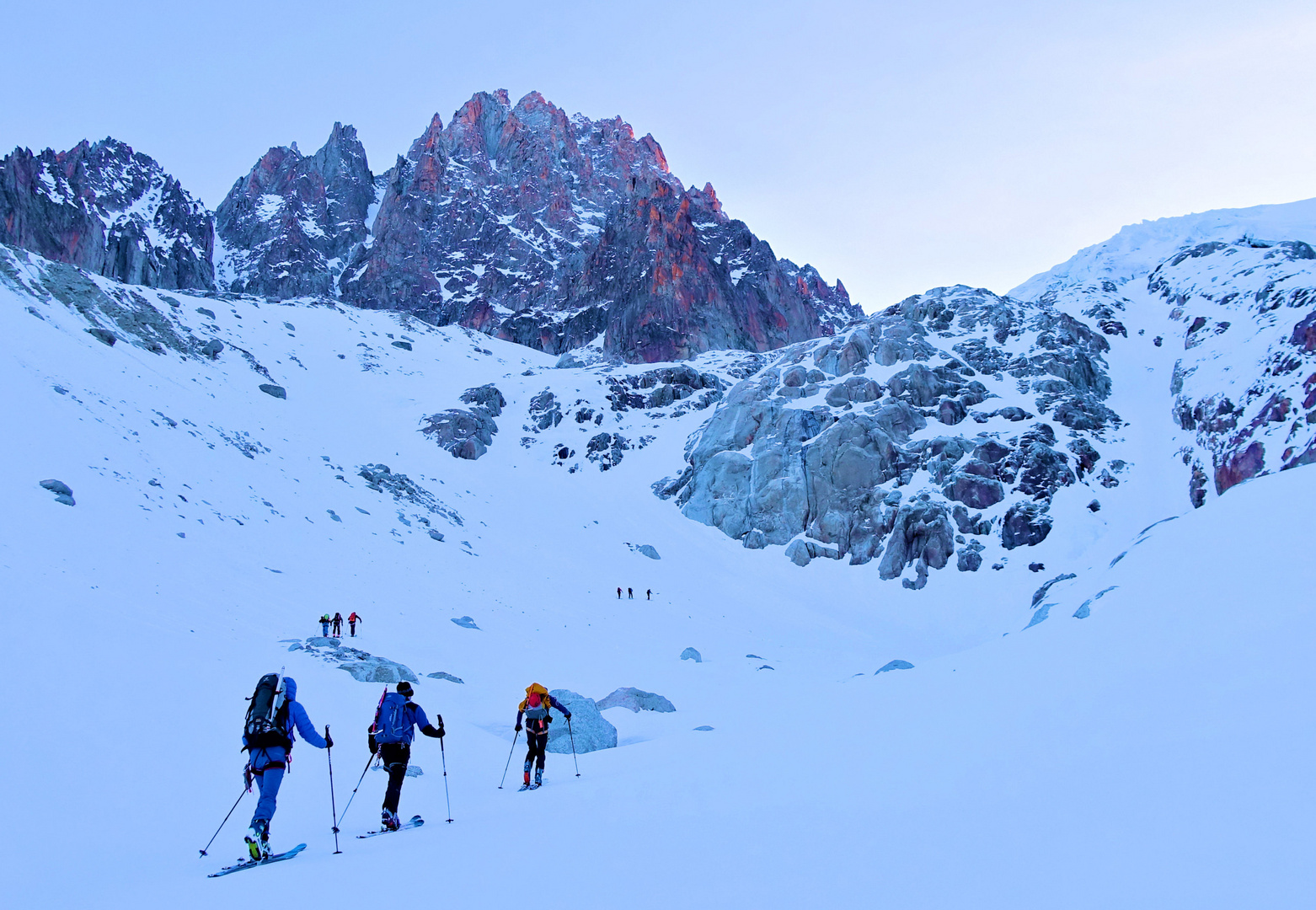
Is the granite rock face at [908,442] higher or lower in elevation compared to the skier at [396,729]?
higher

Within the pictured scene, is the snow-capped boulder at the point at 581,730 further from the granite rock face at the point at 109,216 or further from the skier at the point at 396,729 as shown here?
the granite rock face at the point at 109,216

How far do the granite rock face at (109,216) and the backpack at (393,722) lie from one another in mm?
102067

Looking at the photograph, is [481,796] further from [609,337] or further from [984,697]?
[609,337]

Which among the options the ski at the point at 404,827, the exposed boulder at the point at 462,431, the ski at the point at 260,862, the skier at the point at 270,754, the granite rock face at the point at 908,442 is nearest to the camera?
the ski at the point at 260,862

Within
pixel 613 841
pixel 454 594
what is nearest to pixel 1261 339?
pixel 454 594

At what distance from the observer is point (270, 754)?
25.9 ft

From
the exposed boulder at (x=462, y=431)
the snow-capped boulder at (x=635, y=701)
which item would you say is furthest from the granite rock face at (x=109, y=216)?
the snow-capped boulder at (x=635, y=701)

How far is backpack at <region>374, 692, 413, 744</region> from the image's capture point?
925 cm

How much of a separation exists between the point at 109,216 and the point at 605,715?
14348 cm

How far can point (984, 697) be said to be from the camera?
9.66 metres

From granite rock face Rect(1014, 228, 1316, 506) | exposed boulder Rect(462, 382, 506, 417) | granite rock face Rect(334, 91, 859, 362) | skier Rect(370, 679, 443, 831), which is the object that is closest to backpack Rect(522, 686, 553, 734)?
skier Rect(370, 679, 443, 831)

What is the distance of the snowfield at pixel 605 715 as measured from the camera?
5.00 m

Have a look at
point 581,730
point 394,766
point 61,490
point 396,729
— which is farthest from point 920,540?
point 394,766

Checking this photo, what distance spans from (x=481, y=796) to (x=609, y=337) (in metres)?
105
